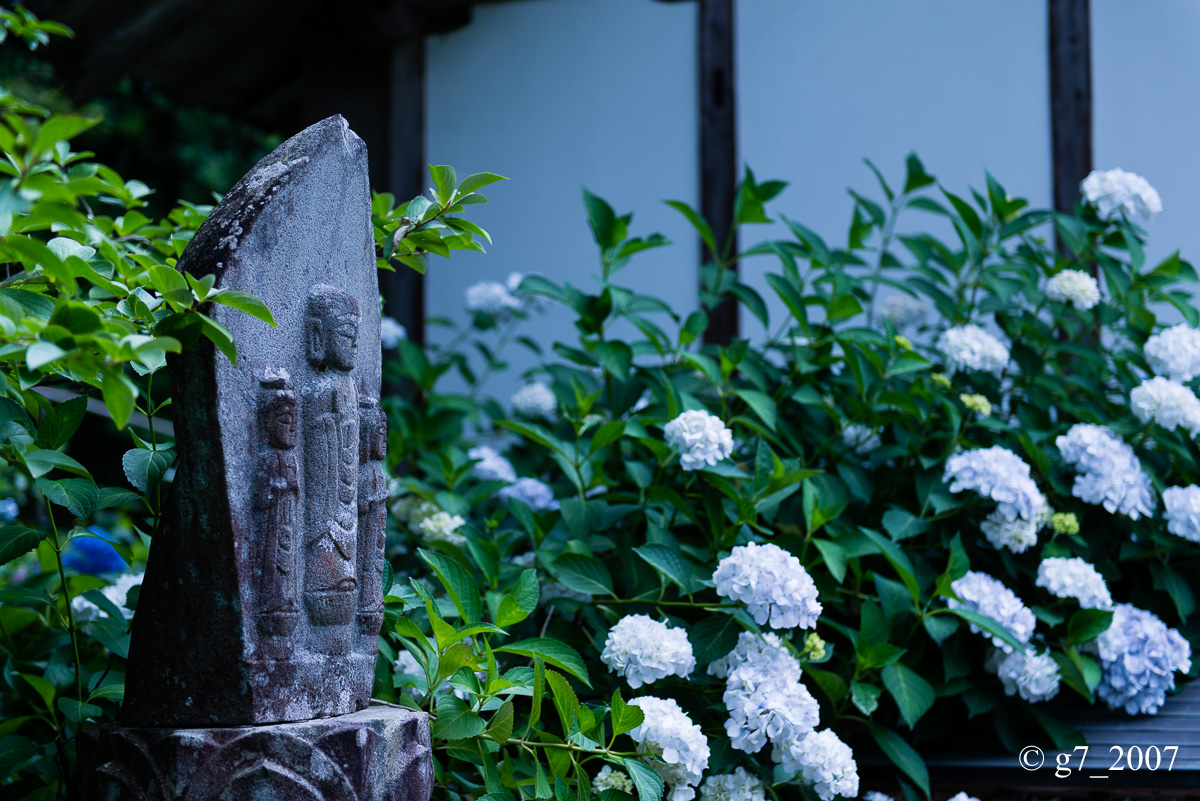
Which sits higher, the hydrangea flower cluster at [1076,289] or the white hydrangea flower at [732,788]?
the hydrangea flower cluster at [1076,289]

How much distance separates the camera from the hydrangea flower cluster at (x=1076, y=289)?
2.43 meters

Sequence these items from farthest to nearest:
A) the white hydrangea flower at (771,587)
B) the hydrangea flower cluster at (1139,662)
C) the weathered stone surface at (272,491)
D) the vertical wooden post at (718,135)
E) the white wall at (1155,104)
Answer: the vertical wooden post at (718,135) < the white wall at (1155,104) < the hydrangea flower cluster at (1139,662) < the white hydrangea flower at (771,587) < the weathered stone surface at (272,491)

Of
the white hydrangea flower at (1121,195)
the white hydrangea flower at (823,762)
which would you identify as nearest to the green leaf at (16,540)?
the white hydrangea flower at (823,762)

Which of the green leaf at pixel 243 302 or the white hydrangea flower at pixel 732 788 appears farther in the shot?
the white hydrangea flower at pixel 732 788

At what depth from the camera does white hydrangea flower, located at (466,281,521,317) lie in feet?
10.6

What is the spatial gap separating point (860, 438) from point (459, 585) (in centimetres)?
127

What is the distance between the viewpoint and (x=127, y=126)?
812cm

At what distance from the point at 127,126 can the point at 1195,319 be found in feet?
27.5

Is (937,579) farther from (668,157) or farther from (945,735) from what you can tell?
(668,157)

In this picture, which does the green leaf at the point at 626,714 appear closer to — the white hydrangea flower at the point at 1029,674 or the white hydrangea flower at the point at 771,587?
the white hydrangea flower at the point at 771,587

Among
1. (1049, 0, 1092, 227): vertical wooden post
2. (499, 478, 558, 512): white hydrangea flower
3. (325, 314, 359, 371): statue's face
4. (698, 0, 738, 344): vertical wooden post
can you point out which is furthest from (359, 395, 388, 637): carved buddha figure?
(1049, 0, 1092, 227): vertical wooden post

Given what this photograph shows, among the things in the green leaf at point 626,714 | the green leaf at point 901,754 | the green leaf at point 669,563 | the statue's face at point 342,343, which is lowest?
the green leaf at point 901,754

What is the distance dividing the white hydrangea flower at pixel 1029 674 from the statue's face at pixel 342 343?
1.47 metres

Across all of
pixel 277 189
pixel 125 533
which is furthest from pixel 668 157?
pixel 125 533
